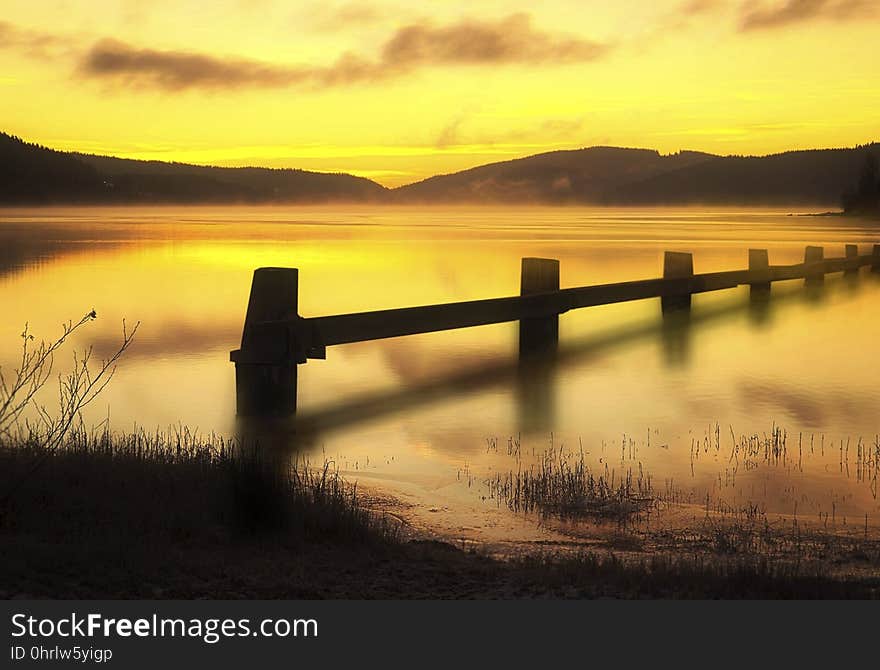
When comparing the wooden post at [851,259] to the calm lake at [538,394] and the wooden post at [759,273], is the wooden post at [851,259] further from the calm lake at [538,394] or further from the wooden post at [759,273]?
the wooden post at [759,273]

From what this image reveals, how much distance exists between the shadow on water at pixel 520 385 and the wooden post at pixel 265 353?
0.80ft

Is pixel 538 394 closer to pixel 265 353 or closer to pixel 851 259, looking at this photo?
pixel 265 353

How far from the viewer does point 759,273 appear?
80.2 feet

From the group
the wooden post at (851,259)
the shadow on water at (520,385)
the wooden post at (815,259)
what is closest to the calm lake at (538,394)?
the shadow on water at (520,385)

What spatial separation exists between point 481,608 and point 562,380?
9.89 metres

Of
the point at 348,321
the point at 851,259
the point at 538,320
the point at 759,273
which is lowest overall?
the point at 538,320

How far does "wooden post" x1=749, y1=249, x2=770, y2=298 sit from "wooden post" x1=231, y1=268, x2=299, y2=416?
1571cm

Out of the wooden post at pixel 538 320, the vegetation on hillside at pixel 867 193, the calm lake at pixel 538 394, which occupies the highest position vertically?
the vegetation on hillside at pixel 867 193

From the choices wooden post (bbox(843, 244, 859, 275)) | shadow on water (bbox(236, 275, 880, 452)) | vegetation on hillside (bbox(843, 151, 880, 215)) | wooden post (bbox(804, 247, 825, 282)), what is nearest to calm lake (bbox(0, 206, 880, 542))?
shadow on water (bbox(236, 275, 880, 452))

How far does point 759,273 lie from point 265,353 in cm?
1669

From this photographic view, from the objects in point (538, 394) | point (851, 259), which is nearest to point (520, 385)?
point (538, 394)

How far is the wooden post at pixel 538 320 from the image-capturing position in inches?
644

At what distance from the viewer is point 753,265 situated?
25250 millimetres

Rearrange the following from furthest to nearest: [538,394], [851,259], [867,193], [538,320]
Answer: [867,193] < [851,259] < [538,320] < [538,394]
